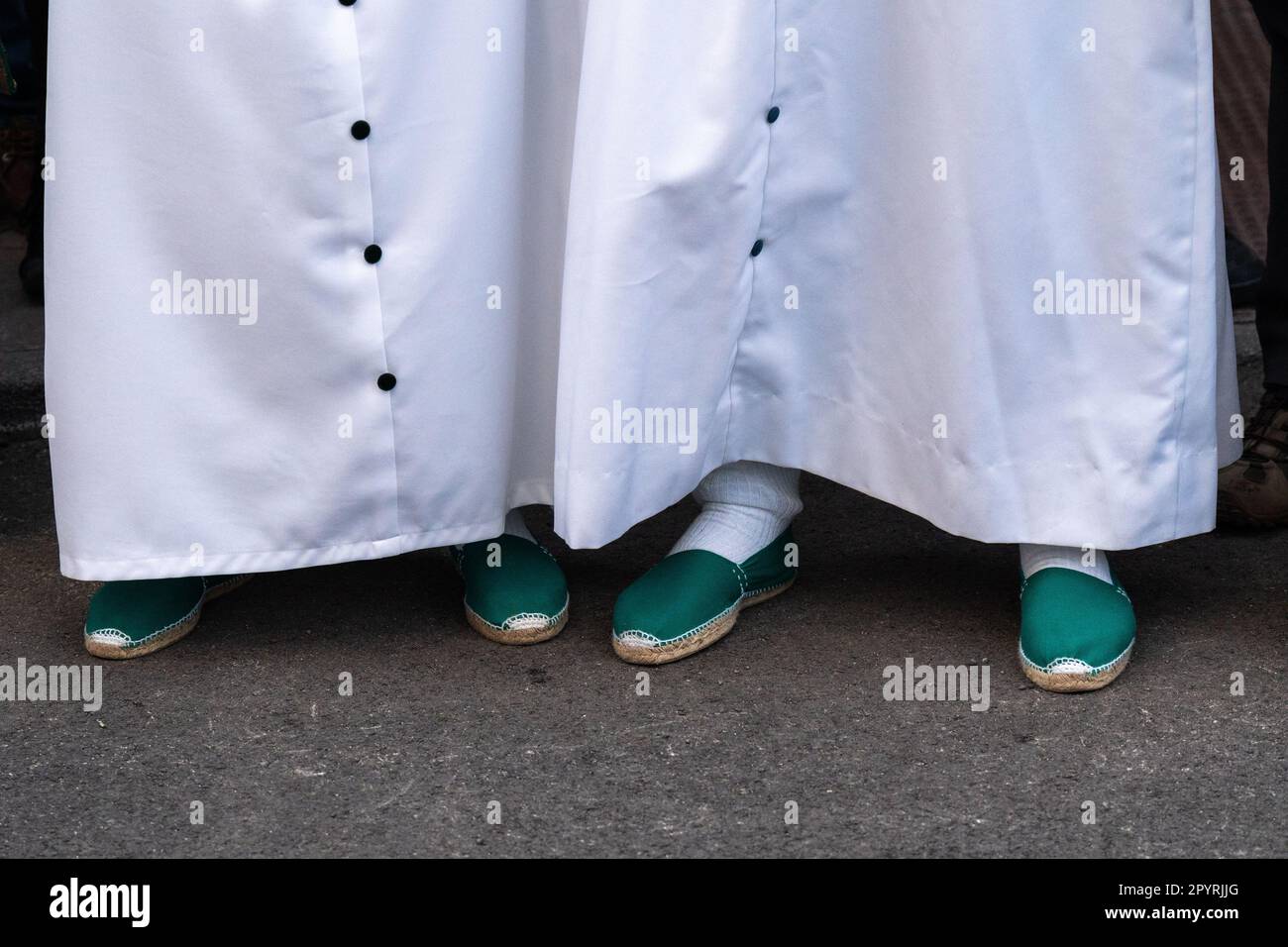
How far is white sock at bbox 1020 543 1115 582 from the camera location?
4.26ft

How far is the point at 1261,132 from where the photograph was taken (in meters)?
2.37

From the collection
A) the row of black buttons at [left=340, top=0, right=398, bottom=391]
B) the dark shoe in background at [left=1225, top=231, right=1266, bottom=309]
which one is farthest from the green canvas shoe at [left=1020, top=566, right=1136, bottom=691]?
the dark shoe in background at [left=1225, top=231, right=1266, bottom=309]

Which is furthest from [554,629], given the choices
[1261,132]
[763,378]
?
[1261,132]

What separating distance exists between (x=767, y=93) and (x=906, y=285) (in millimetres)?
199

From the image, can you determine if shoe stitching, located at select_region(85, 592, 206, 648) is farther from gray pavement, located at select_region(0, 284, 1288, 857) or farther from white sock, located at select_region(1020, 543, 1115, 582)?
white sock, located at select_region(1020, 543, 1115, 582)

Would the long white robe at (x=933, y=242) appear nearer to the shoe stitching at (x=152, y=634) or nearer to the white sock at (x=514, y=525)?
the white sock at (x=514, y=525)

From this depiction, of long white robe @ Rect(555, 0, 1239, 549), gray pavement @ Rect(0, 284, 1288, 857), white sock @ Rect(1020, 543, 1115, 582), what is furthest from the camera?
white sock @ Rect(1020, 543, 1115, 582)

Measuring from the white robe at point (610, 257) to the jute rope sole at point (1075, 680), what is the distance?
Answer: 109 mm

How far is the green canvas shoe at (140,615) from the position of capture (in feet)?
4.43

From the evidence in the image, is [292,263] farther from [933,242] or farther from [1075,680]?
[1075,680]

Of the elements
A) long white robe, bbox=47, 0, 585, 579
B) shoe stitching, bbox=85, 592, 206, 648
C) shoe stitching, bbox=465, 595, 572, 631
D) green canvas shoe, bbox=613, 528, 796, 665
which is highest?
long white robe, bbox=47, 0, 585, 579

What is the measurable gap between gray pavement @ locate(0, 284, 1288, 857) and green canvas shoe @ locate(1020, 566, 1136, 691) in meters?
0.02

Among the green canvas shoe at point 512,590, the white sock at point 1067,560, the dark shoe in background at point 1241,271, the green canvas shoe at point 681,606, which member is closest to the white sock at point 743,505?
the green canvas shoe at point 681,606

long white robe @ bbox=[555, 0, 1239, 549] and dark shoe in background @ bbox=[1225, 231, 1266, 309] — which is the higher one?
long white robe @ bbox=[555, 0, 1239, 549]
